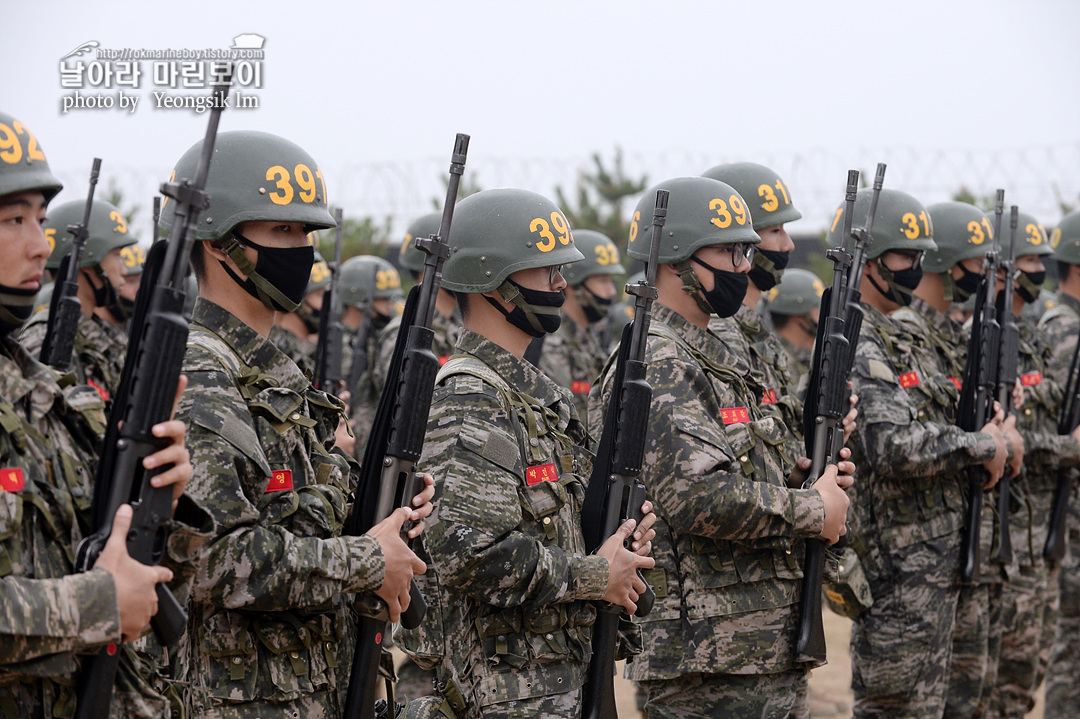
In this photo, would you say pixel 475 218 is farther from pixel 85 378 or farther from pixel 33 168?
pixel 85 378

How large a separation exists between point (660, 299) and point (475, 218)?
1.13 metres

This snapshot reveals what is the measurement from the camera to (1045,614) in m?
8.17

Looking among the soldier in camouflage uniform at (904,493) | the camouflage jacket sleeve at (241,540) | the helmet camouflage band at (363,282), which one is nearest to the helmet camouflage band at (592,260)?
the helmet camouflage band at (363,282)

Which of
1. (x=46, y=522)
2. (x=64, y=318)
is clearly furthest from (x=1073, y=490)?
(x=46, y=522)

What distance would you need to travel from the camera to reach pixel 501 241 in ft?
13.9

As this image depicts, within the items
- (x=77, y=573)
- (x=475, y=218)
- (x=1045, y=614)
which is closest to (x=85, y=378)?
(x=475, y=218)

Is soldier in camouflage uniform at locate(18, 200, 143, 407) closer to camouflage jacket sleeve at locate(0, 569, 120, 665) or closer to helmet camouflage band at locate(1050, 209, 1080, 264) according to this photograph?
camouflage jacket sleeve at locate(0, 569, 120, 665)

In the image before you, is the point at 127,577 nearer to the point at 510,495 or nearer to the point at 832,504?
the point at 510,495

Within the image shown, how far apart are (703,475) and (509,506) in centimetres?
104

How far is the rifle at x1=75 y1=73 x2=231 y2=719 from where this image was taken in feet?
8.71

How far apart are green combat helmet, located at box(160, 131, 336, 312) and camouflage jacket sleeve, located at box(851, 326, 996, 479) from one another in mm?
3420

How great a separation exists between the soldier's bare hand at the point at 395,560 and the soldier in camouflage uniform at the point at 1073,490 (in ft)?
20.3

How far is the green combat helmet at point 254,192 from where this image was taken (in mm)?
3521

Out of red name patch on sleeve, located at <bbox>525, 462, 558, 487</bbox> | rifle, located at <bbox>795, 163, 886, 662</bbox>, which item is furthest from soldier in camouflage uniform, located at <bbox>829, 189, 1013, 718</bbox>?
red name patch on sleeve, located at <bbox>525, 462, 558, 487</bbox>
